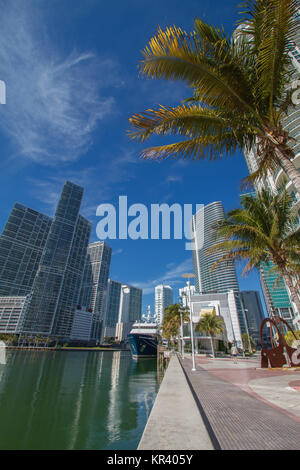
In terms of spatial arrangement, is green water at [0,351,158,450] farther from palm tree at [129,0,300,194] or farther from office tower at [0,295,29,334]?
office tower at [0,295,29,334]

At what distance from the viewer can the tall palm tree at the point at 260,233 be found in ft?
37.6

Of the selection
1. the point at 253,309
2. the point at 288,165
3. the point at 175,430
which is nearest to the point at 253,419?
the point at 175,430

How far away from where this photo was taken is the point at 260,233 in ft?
36.5

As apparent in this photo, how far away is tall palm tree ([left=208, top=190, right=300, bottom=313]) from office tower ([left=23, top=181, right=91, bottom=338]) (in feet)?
438

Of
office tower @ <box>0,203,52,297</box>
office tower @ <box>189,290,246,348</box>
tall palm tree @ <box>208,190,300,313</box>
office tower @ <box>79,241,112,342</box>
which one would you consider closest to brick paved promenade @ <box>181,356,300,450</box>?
tall palm tree @ <box>208,190,300,313</box>

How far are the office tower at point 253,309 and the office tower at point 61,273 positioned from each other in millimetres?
128341

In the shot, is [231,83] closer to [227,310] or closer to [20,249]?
[227,310]

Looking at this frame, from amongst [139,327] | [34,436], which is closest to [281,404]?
[34,436]

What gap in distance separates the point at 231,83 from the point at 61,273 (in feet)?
476

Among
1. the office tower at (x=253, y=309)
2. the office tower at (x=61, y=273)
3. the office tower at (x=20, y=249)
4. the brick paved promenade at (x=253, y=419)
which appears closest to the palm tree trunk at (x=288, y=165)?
the brick paved promenade at (x=253, y=419)

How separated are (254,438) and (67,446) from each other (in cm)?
707

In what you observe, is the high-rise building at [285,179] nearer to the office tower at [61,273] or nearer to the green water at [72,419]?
the green water at [72,419]

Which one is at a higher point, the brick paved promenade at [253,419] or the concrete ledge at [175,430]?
the concrete ledge at [175,430]
